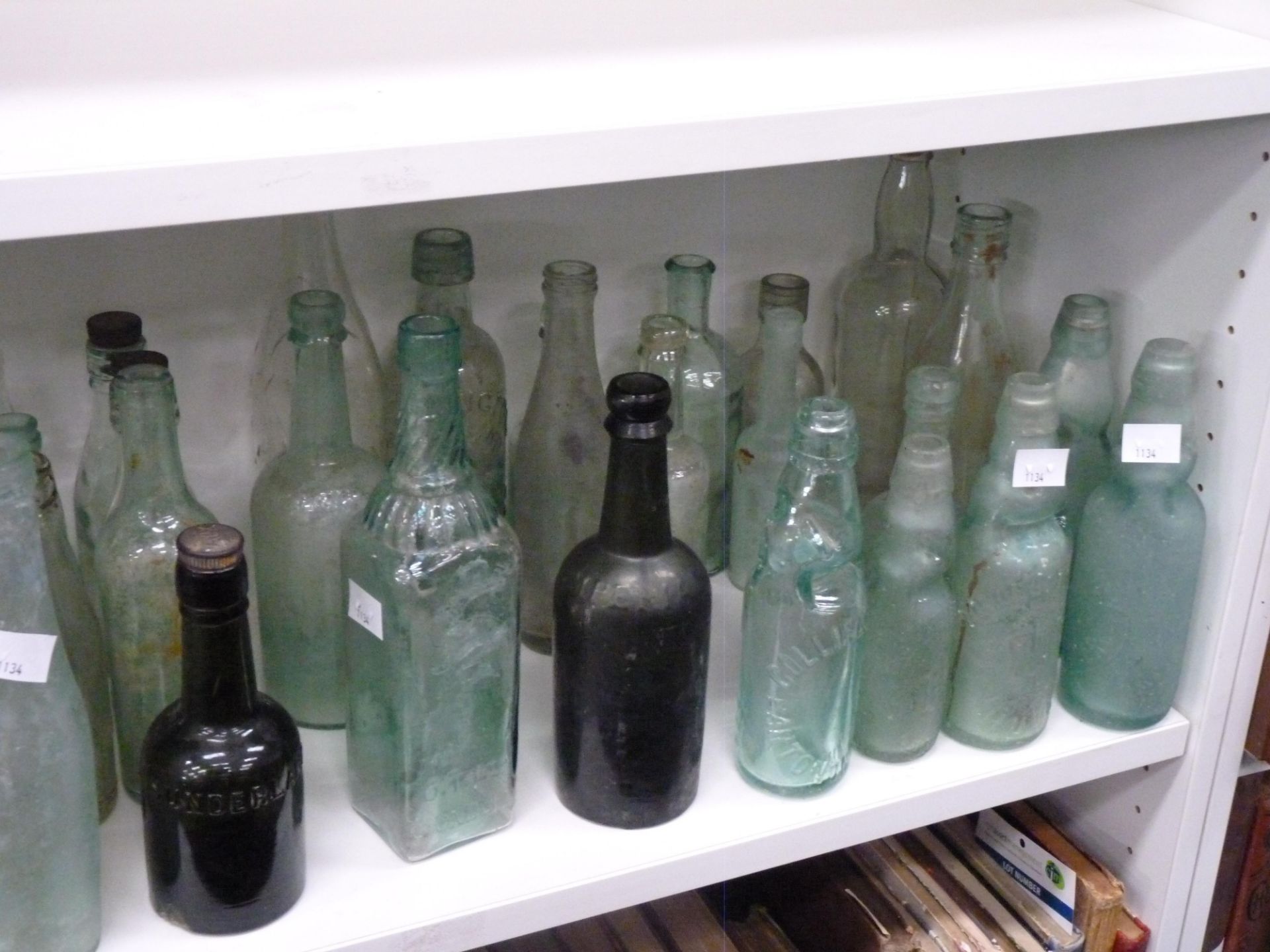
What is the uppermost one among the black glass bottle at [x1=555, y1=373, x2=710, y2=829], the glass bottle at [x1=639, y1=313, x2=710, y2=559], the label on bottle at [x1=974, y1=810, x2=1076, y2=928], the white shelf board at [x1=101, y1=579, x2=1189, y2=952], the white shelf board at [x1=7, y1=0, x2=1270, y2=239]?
the white shelf board at [x1=7, y1=0, x2=1270, y2=239]

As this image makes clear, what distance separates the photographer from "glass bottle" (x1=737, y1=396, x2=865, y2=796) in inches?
33.9

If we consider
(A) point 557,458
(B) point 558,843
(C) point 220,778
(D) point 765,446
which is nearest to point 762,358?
(D) point 765,446

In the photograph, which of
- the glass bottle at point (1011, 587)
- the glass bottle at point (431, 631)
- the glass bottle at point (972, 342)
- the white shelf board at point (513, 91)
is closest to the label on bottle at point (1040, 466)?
the glass bottle at point (1011, 587)

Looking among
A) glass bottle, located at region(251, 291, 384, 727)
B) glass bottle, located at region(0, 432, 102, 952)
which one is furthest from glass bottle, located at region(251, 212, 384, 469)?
glass bottle, located at region(0, 432, 102, 952)

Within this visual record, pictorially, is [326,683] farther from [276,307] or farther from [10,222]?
[10,222]

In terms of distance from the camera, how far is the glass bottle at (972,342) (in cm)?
103

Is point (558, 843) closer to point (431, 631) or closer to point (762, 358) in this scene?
point (431, 631)

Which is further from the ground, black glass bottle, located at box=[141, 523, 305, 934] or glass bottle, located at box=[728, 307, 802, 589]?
glass bottle, located at box=[728, 307, 802, 589]

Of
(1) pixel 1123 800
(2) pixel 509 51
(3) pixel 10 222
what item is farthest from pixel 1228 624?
(3) pixel 10 222

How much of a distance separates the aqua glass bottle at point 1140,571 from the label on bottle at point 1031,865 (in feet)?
0.63

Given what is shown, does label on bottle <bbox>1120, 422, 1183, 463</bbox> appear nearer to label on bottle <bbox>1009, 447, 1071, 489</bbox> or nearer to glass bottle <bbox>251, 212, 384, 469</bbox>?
label on bottle <bbox>1009, 447, 1071, 489</bbox>

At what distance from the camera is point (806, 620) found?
0.90 metres

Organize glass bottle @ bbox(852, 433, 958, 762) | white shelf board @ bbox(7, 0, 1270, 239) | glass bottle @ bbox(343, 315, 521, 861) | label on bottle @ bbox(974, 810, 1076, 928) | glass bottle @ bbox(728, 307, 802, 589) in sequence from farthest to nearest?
label on bottle @ bbox(974, 810, 1076, 928) < glass bottle @ bbox(728, 307, 802, 589) < glass bottle @ bbox(852, 433, 958, 762) < glass bottle @ bbox(343, 315, 521, 861) < white shelf board @ bbox(7, 0, 1270, 239)

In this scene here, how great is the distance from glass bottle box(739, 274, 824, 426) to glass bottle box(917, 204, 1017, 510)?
0.30 feet
